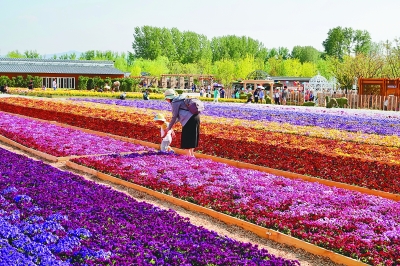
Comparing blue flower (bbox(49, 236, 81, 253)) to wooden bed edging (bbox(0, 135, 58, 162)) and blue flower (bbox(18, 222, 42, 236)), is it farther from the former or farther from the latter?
wooden bed edging (bbox(0, 135, 58, 162))

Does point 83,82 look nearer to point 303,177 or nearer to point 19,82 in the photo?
point 19,82

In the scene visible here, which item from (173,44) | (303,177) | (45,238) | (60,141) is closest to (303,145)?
(303,177)

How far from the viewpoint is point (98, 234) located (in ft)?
24.2

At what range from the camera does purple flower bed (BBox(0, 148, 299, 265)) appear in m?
6.49

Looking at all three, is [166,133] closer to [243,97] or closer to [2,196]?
[2,196]

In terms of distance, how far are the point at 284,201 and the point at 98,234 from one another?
3.62 meters

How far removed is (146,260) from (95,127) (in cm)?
1487

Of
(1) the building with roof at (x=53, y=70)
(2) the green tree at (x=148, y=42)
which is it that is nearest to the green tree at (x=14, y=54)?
(2) the green tree at (x=148, y=42)

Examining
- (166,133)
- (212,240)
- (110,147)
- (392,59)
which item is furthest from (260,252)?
(392,59)

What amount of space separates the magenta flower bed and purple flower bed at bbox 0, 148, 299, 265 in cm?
108

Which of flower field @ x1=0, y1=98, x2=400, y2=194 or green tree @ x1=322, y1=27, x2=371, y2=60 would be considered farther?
green tree @ x1=322, y1=27, x2=371, y2=60

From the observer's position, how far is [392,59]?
6247 centimetres

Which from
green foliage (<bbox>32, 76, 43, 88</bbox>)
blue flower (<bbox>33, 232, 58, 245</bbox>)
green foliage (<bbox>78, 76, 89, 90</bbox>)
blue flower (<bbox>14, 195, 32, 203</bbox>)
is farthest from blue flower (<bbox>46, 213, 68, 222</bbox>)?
green foliage (<bbox>78, 76, 89, 90</bbox>)

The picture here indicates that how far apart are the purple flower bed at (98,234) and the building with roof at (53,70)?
62098 millimetres
